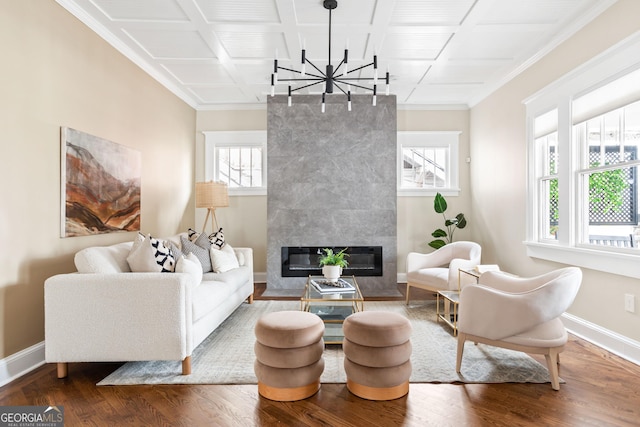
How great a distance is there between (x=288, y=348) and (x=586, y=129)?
3.24 m

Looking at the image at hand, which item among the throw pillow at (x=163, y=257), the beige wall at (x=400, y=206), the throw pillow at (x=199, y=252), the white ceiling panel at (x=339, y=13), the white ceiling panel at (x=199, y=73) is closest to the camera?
the throw pillow at (x=163, y=257)

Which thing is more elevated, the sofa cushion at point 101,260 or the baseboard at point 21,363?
the sofa cushion at point 101,260

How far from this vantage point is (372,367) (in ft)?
7.28

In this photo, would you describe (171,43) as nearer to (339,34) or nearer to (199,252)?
(339,34)

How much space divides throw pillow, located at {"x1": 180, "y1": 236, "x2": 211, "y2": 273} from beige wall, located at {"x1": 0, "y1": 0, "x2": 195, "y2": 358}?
0.63m

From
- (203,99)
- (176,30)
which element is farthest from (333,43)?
(203,99)

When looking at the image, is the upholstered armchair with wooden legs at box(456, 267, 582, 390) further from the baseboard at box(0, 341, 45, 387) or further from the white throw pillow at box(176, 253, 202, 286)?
the baseboard at box(0, 341, 45, 387)

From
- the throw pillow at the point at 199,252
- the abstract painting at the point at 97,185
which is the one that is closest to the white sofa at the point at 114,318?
the abstract painting at the point at 97,185

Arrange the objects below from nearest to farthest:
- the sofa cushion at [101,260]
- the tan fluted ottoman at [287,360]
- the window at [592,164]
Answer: the tan fluted ottoman at [287,360]
the sofa cushion at [101,260]
the window at [592,164]

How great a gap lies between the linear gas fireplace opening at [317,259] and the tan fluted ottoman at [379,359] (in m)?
3.05

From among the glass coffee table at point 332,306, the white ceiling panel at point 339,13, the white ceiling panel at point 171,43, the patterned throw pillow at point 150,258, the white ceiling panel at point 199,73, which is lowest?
the glass coffee table at point 332,306

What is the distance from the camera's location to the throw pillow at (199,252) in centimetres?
397

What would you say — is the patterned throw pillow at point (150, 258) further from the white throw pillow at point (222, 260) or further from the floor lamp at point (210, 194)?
the floor lamp at point (210, 194)

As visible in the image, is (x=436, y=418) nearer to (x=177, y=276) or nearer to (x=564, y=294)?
(x=564, y=294)
